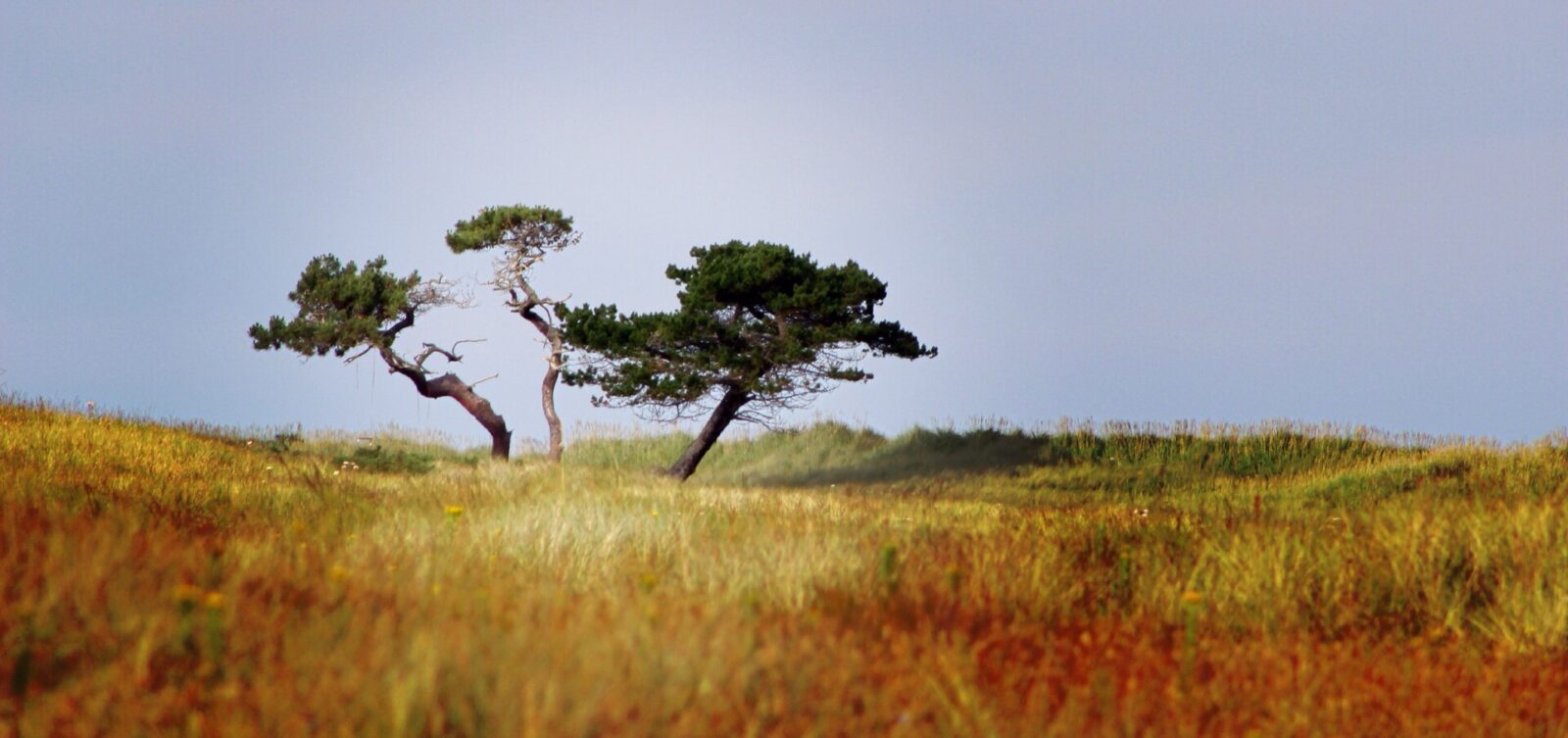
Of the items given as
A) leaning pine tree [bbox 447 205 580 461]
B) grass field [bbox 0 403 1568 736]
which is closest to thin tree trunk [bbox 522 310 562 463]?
leaning pine tree [bbox 447 205 580 461]

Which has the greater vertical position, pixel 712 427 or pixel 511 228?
pixel 511 228

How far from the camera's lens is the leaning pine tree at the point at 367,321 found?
24438 millimetres

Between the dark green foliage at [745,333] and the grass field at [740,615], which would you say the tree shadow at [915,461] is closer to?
the dark green foliage at [745,333]

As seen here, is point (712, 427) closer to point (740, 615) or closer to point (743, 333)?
point (743, 333)

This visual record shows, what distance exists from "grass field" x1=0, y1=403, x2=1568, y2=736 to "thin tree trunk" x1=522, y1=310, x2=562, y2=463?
39.8 feet

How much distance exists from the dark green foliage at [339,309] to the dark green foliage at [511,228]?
1.51 m

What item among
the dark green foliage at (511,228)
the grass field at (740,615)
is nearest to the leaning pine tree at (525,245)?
the dark green foliage at (511,228)

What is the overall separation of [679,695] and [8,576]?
247 cm

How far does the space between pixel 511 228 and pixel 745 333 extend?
628 centimetres

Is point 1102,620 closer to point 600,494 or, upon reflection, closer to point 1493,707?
point 1493,707

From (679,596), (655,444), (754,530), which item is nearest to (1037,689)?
(679,596)

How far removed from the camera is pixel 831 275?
2128cm

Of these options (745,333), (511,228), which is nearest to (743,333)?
(745,333)

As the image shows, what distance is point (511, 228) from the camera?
80.9 feet
